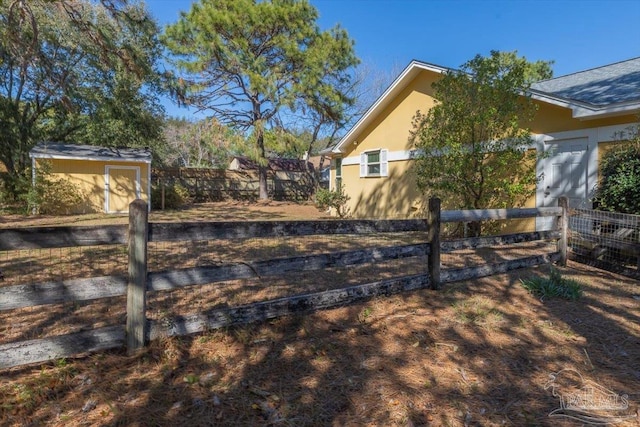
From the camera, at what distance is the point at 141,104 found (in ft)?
62.5

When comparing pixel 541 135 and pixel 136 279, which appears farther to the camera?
pixel 541 135

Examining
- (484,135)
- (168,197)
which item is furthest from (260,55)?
(484,135)

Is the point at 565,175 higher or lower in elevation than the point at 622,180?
higher

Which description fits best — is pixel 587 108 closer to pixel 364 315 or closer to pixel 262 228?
pixel 364 315

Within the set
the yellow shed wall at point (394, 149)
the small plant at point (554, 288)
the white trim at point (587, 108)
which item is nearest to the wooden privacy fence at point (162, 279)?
the small plant at point (554, 288)

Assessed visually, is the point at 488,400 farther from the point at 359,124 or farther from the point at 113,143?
the point at 113,143

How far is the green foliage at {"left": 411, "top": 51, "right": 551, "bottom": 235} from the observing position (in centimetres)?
794

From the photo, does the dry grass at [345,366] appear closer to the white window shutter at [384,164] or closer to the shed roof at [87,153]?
the white window shutter at [384,164]

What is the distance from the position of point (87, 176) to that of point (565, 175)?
17.3 metres

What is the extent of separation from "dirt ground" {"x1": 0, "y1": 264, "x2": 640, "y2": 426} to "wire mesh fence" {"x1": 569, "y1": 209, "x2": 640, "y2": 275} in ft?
7.26

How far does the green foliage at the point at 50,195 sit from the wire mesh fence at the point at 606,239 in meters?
17.0

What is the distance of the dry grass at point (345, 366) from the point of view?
2.29m

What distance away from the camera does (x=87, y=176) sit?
15805 millimetres

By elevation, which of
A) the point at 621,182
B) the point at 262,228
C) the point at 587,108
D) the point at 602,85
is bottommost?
the point at 262,228
